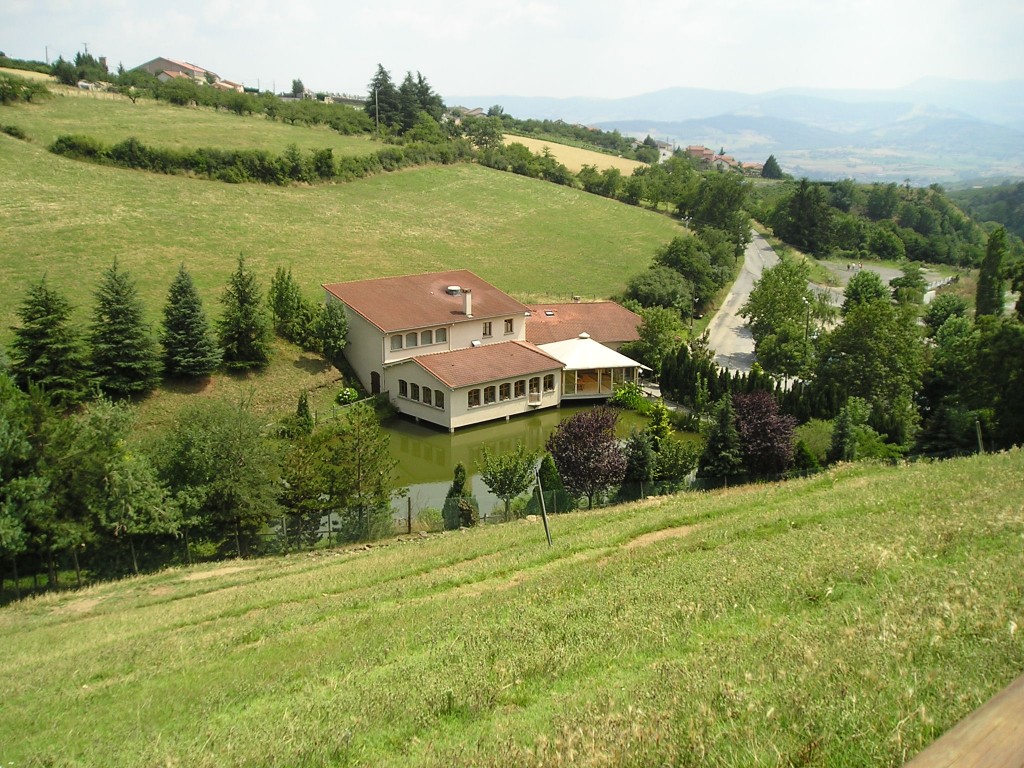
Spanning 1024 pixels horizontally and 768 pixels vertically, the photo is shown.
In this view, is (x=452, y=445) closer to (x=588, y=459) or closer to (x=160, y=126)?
(x=588, y=459)

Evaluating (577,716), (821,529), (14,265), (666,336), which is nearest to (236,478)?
(821,529)

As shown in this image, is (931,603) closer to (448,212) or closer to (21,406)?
(21,406)

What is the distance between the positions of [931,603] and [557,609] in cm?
447

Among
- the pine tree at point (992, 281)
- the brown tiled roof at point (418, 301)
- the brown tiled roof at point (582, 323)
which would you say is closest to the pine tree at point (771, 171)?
the pine tree at point (992, 281)

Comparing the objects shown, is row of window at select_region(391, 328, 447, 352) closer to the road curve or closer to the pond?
the pond

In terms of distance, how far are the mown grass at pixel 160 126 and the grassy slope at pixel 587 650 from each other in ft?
189

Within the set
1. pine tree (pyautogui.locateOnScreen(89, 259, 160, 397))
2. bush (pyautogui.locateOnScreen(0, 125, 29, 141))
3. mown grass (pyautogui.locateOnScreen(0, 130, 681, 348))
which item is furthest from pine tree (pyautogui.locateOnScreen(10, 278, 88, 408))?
bush (pyautogui.locateOnScreen(0, 125, 29, 141))

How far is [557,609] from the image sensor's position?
9.80 meters

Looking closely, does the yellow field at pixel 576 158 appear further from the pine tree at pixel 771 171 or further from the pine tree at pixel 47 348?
the pine tree at pixel 47 348

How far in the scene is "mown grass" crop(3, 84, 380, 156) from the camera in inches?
2449

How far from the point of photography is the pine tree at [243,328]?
3291 centimetres

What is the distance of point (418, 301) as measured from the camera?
3866cm

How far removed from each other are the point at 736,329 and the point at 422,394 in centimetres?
2795

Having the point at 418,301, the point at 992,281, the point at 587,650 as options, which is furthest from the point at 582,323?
the point at 587,650
